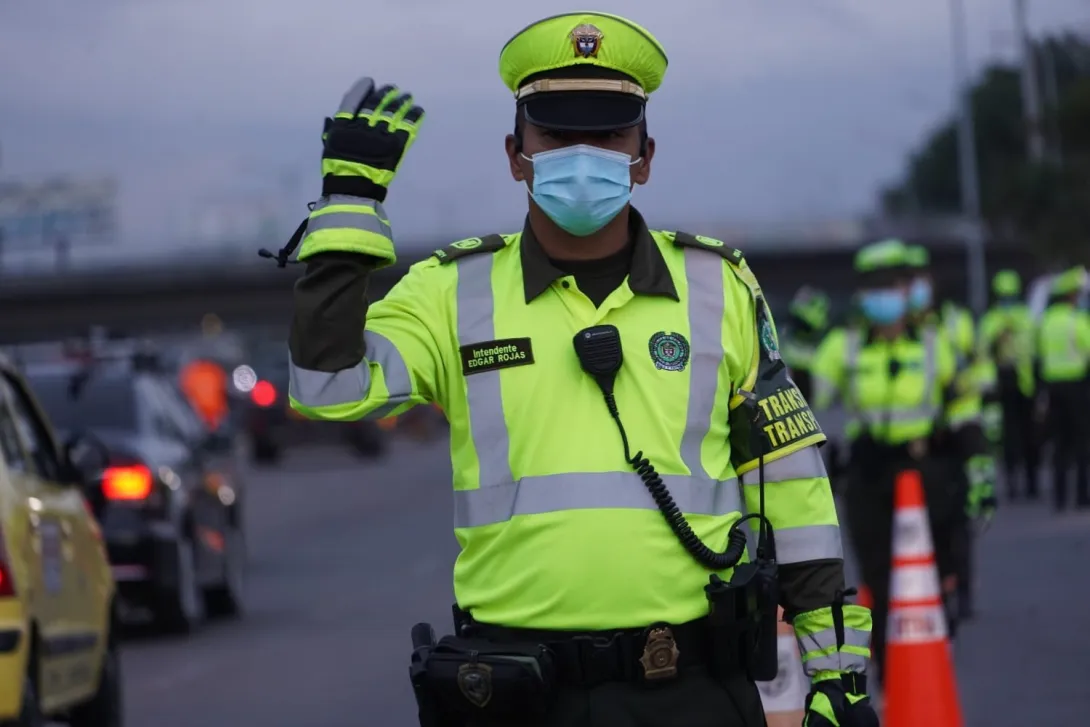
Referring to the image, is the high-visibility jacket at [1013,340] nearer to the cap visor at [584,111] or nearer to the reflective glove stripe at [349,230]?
the cap visor at [584,111]

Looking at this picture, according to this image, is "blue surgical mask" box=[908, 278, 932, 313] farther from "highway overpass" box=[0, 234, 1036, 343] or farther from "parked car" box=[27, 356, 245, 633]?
"highway overpass" box=[0, 234, 1036, 343]

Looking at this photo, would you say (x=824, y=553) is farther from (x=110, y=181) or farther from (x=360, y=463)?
(x=110, y=181)

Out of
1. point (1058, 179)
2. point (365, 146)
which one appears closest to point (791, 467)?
point (365, 146)

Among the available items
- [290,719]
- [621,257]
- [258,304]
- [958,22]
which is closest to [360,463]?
[290,719]

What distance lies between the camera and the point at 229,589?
1598cm

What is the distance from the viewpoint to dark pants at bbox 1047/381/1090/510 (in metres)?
20.9

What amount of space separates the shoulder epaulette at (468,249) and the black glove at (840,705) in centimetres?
107

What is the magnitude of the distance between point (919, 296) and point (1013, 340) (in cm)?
1270

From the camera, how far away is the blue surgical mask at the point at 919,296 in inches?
446

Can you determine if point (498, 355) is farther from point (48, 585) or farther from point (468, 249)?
point (48, 585)

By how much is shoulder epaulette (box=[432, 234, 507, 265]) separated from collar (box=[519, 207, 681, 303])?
0.22 feet

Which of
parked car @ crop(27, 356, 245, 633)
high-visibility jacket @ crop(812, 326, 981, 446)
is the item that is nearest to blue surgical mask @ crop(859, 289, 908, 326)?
high-visibility jacket @ crop(812, 326, 981, 446)

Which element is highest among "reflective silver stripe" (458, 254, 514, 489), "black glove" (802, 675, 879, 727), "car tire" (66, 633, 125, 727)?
"reflective silver stripe" (458, 254, 514, 489)

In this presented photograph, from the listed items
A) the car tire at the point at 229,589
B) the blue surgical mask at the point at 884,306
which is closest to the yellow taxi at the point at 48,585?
the blue surgical mask at the point at 884,306
